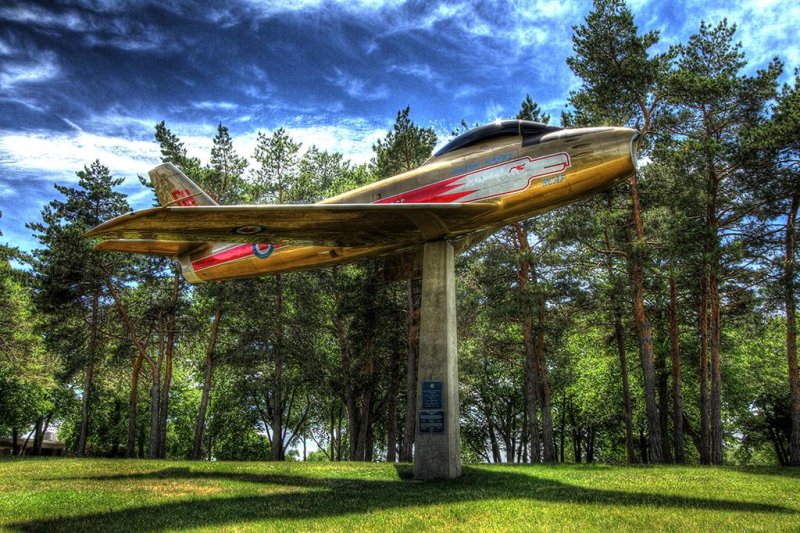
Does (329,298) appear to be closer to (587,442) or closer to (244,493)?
(244,493)

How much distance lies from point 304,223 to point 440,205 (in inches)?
107

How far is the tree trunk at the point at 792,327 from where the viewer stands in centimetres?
1545

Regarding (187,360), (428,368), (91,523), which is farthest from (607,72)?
(187,360)

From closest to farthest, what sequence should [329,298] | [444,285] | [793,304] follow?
[444,285] < [793,304] < [329,298]

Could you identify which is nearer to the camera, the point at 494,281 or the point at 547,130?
the point at 547,130

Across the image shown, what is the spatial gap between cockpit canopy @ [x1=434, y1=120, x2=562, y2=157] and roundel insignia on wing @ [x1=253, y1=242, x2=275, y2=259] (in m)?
4.87

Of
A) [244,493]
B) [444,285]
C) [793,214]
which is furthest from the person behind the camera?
[793,214]

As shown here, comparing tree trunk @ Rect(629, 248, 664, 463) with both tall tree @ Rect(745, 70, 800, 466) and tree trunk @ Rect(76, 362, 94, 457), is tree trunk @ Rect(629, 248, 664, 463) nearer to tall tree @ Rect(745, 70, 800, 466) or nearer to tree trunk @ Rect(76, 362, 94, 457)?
tall tree @ Rect(745, 70, 800, 466)

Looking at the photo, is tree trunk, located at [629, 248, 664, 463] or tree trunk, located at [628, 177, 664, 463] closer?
tree trunk, located at [629, 248, 664, 463]

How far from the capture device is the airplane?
32.2 ft

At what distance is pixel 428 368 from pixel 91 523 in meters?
6.59

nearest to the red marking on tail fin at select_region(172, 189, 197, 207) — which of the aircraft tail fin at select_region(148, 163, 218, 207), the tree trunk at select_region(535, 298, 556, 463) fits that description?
the aircraft tail fin at select_region(148, 163, 218, 207)

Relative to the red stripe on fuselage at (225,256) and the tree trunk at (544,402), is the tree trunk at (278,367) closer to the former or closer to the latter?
the red stripe on fuselage at (225,256)

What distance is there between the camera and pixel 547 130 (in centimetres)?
1092
